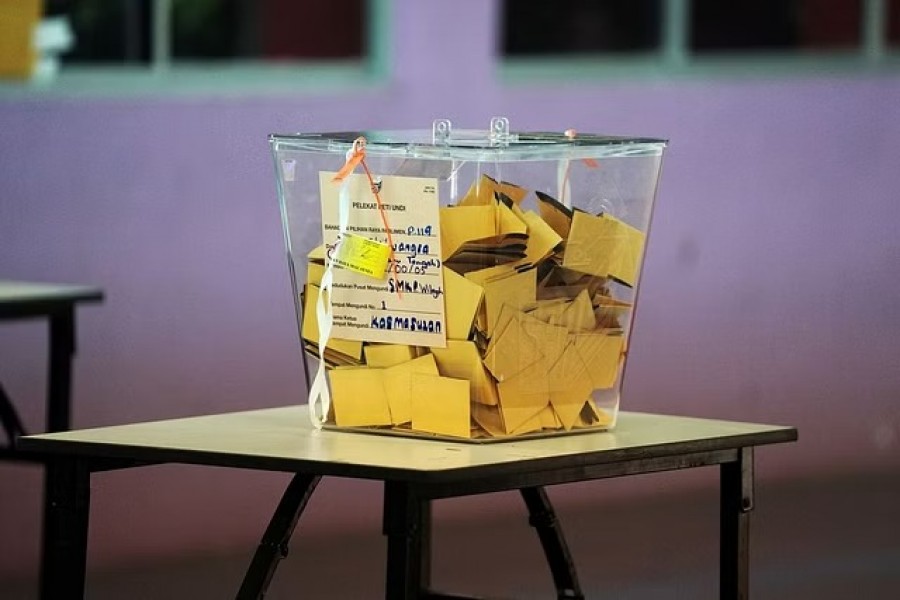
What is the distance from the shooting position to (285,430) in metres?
1.82

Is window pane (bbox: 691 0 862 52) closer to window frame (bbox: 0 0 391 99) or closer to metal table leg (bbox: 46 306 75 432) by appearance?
window frame (bbox: 0 0 391 99)

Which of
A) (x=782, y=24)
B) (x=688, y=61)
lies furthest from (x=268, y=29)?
(x=782, y=24)

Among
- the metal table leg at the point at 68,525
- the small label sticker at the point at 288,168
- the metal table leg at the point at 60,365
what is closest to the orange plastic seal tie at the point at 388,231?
the small label sticker at the point at 288,168

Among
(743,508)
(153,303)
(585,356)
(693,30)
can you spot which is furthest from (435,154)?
(693,30)

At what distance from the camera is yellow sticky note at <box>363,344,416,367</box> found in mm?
1752

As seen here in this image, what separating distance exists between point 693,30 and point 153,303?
1.90 metres

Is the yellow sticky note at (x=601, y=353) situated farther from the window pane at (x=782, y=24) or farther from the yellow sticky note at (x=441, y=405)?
the window pane at (x=782, y=24)

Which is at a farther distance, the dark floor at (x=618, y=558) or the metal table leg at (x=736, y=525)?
the dark floor at (x=618, y=558)

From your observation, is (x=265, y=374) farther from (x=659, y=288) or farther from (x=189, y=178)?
A: (x=659, y=288)

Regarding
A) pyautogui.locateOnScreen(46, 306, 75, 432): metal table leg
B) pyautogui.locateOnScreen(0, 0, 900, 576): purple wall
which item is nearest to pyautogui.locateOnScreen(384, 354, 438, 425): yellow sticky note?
pyautogui.locateOnScreen(46, 306, 75, 432): metal table leg

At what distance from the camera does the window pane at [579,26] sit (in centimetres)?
479

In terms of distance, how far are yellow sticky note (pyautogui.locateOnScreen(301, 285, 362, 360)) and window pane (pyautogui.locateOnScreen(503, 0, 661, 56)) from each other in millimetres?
2995

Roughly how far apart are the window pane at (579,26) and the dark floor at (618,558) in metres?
1.23

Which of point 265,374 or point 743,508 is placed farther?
point 265,374
